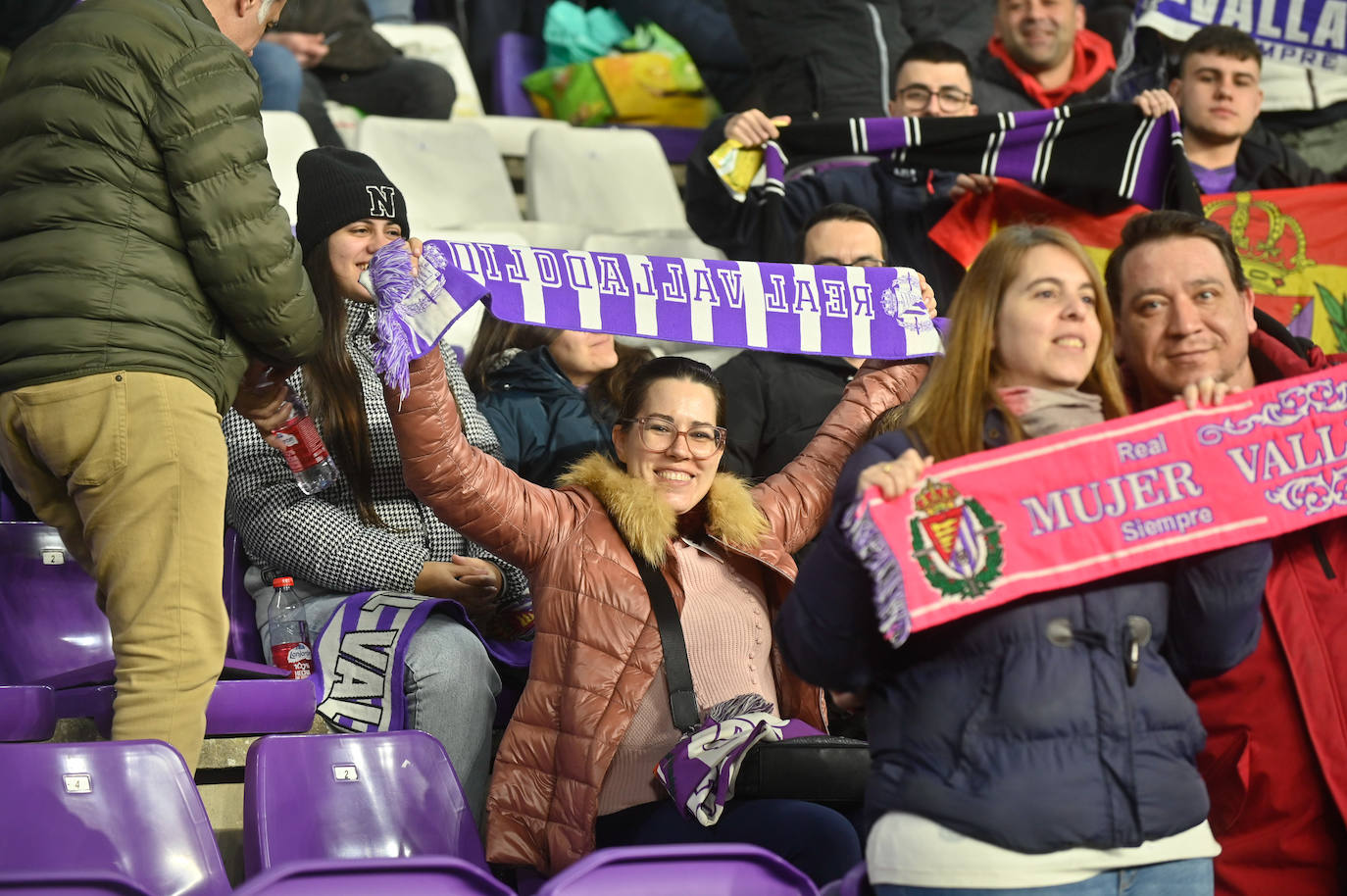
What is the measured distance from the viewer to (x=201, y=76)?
8.77 ft

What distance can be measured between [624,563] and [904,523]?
4.15 feet

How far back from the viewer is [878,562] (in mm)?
1864

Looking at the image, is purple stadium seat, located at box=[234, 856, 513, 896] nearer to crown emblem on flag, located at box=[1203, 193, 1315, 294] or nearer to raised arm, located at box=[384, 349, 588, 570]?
raised arm, located at box=[384, 349, 588, 570]

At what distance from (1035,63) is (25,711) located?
14.3 feet

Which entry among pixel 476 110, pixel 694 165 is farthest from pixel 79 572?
pixel 476 110

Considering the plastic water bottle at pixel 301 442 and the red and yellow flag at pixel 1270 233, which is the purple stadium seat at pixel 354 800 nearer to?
the plastic water bottle at pixel 301 442

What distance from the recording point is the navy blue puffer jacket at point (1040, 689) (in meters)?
1.81

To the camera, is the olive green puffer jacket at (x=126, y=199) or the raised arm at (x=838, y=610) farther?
the olive green puffer jacket at (x=126, y=199)

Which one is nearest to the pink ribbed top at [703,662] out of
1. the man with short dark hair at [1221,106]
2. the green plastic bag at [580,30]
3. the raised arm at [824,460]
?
the raised arm at [824,460]

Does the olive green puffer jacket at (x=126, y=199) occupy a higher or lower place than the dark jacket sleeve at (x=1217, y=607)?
higher

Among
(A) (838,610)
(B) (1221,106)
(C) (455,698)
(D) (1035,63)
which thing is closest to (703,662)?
(C) (455,698)

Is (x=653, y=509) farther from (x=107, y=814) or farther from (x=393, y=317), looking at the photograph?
(x=107, y=814)

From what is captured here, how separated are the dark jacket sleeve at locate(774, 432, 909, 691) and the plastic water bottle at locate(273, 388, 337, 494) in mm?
1558

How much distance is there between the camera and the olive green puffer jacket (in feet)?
8.60
